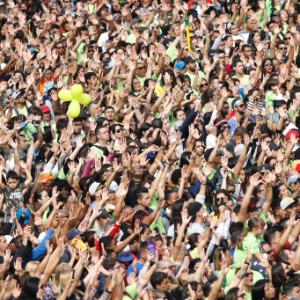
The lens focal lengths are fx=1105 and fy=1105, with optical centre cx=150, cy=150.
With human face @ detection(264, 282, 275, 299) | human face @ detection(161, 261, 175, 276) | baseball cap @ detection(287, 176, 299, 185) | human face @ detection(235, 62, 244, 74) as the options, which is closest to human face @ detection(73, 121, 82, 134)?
human face @ detection(235, 62, 244, 74)

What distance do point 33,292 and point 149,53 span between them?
7381 mm

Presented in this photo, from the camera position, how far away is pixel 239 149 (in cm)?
1453

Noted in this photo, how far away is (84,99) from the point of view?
1584cm

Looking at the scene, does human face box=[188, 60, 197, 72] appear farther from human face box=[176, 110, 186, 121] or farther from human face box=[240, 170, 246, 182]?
human face box=[240, 170, 246, 182]

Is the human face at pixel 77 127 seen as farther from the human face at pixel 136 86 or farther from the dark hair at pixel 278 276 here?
the dark hair at pixel 278 276

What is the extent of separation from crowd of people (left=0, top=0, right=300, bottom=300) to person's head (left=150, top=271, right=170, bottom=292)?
0.02 meters

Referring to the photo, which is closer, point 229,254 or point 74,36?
point 229,254

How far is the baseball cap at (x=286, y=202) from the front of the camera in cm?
1295

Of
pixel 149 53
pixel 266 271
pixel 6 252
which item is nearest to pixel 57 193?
pixel 6 252

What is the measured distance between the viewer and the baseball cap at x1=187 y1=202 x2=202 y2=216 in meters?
12.3

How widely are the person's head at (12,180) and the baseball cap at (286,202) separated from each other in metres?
3.27

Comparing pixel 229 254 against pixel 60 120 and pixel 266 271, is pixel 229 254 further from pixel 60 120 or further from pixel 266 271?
pixel 60 120

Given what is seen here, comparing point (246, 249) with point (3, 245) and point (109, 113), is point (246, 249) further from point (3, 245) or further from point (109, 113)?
point (109, 113)

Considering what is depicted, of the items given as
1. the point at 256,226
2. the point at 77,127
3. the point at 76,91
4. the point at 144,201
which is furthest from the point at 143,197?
the point at 76,91
